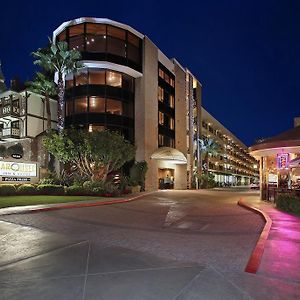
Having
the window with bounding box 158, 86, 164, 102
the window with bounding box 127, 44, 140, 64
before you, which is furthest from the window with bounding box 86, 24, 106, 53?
the window with bounding box 158, 86, 164, 102

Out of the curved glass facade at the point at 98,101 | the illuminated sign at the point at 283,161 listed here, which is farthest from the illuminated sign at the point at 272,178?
the curved glass facade at the point at 98,101

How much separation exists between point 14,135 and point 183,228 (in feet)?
108

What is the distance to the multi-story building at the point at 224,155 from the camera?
74438mm

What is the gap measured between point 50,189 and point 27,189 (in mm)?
1889

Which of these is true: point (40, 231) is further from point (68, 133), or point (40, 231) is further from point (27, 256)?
point (68, 133)

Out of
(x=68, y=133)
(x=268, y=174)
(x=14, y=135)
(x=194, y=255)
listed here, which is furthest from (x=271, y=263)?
(x=14, y=135)

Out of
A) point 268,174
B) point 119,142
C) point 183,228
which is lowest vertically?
point 183,228

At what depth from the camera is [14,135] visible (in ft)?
126

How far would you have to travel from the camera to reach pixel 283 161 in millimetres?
21109

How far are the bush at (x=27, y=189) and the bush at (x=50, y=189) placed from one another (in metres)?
0.42

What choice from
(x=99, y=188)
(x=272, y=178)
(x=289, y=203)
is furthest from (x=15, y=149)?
(x=289, y=203)

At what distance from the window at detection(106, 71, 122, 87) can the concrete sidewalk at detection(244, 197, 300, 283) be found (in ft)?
99.7

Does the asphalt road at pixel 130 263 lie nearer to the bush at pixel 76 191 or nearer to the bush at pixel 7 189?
the bush at pixel 7 189

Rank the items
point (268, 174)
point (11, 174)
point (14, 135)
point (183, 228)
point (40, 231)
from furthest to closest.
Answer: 1. point (14, 135)
2. point (11, 174)
3. point (268, 174)
4. point (183, 228)
5. point (40, 231)
